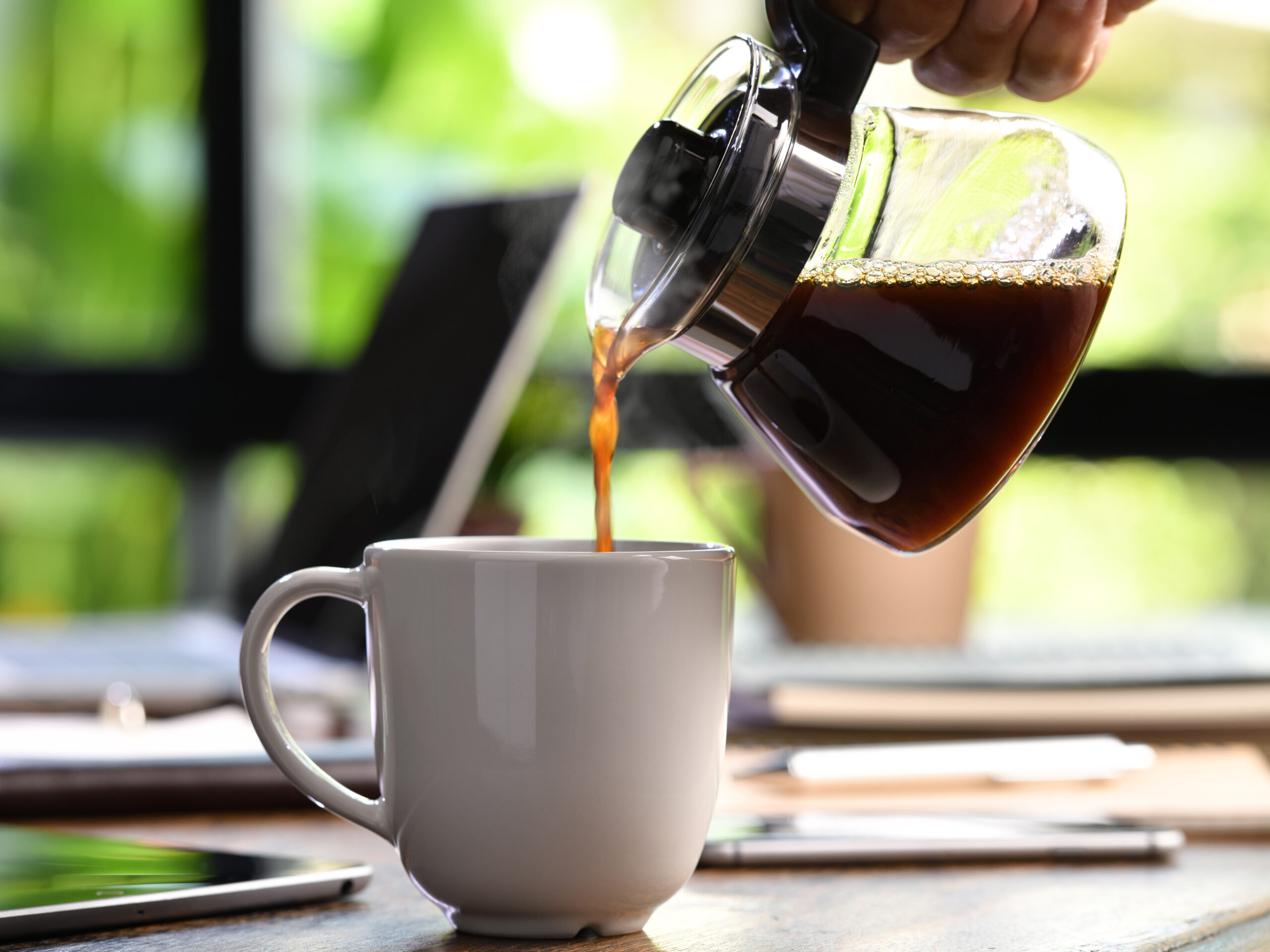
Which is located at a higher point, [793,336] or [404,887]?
[793,336]

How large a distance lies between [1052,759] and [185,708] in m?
0.50

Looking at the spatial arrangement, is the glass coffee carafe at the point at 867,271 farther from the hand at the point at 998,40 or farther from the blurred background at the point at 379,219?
the blurred background at the point at 379,219

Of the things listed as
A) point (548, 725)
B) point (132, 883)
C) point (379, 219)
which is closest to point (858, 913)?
point (548, 725)

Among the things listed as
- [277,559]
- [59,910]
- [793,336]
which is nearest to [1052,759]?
[793,336]

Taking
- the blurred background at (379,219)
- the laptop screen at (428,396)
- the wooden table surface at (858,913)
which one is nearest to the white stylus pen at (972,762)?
the wooden table surface at (858,913)

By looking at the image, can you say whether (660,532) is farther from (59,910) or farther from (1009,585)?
(59,910)

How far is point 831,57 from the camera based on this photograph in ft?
1.71

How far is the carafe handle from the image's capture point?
1.71ft

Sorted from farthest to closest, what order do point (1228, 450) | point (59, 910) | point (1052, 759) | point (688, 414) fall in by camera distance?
point (1228, 450)
point (688, 414)
point (1052, 759)
point (59, 910)

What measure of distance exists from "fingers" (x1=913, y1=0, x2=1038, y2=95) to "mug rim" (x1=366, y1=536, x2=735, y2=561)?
0.84ft

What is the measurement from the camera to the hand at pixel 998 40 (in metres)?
0.56

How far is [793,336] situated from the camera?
0.50 m

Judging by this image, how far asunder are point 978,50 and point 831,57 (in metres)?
0.11

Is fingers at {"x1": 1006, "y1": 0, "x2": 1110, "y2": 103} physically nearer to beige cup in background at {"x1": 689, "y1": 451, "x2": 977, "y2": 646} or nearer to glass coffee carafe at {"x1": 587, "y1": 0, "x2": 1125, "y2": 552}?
glass coffee carafe at {"x1": 587, "y1": 0, "x2": 1125, "y2": 552}
